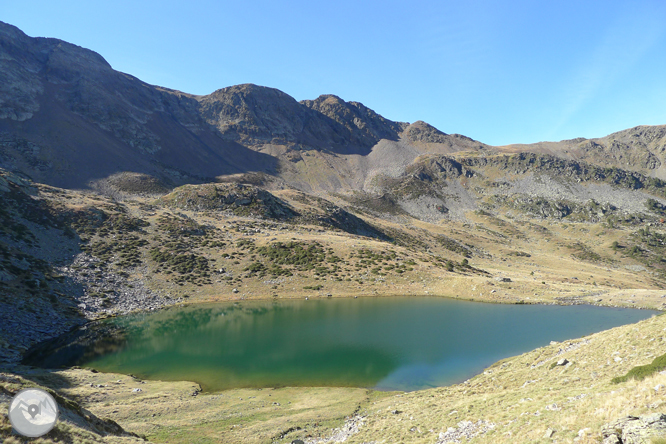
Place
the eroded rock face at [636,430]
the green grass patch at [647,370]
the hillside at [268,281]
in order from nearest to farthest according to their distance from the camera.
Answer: the eroded rock face at [636,430], the green grass patch at [647,370], the hillside at [268,281]

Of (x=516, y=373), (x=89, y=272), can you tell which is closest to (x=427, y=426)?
(x=516, y=373)

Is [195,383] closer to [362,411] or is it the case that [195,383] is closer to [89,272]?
[362,411]

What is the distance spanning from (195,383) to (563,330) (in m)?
50.0

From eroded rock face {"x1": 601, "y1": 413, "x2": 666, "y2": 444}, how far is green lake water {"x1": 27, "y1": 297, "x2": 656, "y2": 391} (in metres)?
21.4

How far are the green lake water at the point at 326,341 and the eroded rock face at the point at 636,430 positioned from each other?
70.1 ft

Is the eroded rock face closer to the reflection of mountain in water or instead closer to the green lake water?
the green lake water

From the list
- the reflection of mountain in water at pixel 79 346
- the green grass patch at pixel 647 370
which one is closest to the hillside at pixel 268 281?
the green grass patch at pixel 647 370

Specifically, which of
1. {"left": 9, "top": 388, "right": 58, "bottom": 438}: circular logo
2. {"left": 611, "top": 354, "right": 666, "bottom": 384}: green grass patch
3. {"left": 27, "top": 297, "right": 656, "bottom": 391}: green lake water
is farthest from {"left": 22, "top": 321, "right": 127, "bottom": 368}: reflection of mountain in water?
{"left": 611, "top": 354, "right": 666, "bottom": 384}: green grass patch

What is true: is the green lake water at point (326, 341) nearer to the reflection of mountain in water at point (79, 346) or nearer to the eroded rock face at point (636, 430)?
the reflection of mountain in water at point (79, 346)

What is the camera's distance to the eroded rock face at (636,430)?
363 inches

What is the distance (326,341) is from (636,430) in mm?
37546

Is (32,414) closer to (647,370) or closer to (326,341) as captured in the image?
(647,370)

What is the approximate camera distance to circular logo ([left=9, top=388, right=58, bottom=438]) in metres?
11.0

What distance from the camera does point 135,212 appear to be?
109 m
